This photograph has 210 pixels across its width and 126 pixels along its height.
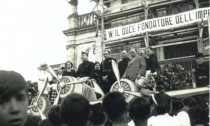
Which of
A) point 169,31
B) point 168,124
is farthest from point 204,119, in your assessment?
point 169,31

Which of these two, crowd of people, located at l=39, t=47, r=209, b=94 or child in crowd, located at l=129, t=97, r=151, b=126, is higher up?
crowd of people, located at l=39, t=47, r=209, b=94

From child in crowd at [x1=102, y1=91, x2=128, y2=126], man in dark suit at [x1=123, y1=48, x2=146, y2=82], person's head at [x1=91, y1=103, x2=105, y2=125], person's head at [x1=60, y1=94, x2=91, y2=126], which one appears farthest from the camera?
man in dark suit at [x1=123, y1=48, x2=146, y2=82]

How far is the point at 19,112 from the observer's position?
1.91 metres

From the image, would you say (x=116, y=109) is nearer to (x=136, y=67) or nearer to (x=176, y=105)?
(x=176, y=105)

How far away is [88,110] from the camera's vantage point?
3.18 metres

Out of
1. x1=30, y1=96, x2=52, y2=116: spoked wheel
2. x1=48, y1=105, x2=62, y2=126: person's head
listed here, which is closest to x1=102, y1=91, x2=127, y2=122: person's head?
x1=48, y1=105, x2=62, y2=126: person's head

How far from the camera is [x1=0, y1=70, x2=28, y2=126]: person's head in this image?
6.23 feet

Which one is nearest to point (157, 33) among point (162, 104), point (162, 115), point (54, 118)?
point (162, 104)

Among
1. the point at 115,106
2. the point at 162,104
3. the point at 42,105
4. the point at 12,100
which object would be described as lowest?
the point at 42,105

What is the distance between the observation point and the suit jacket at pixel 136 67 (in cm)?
989

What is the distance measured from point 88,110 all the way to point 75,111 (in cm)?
13

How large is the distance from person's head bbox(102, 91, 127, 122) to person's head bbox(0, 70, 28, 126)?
1.83 m

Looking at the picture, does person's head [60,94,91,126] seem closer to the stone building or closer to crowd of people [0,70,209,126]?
crowd of people [0,70,209,126]

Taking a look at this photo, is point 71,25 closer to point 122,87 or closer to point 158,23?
point 158,23
